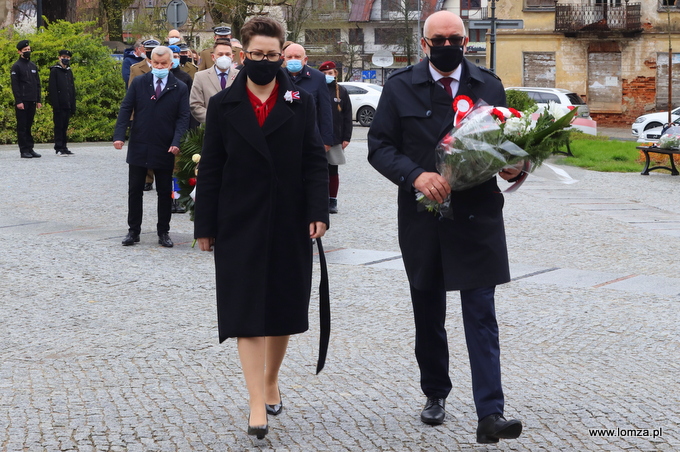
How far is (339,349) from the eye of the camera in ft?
19.6

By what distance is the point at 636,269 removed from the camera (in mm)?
8773

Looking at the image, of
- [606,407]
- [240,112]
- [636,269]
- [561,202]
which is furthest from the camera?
[561,202]

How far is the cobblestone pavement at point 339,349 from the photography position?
4.45m

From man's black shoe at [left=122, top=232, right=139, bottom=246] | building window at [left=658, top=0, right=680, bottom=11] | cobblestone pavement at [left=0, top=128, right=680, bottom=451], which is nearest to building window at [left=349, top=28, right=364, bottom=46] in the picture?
building window at [left=658, top=0, right=680, bottom=11]

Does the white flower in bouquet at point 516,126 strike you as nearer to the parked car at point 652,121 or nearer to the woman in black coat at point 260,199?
the woman in black coat at point 260,199

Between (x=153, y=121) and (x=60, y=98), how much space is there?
11084 millimetres

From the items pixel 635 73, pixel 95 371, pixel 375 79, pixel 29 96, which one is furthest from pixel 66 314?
pixel 375 79

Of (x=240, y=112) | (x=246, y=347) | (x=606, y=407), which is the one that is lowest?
(x=606, y=407)

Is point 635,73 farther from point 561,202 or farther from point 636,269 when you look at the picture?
point 636,269

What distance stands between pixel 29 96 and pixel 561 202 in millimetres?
10763

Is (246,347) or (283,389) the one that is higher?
(246,347)

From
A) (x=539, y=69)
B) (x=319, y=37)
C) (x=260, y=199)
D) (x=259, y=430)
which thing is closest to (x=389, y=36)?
(x=319, y=37)

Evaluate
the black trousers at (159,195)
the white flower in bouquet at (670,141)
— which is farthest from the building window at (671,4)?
the black trousers at (159,195)

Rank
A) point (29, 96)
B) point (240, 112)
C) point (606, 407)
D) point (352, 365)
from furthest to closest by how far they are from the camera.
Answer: point (29, 96), point (352, 365), point (606, 407), point (240, 112)
